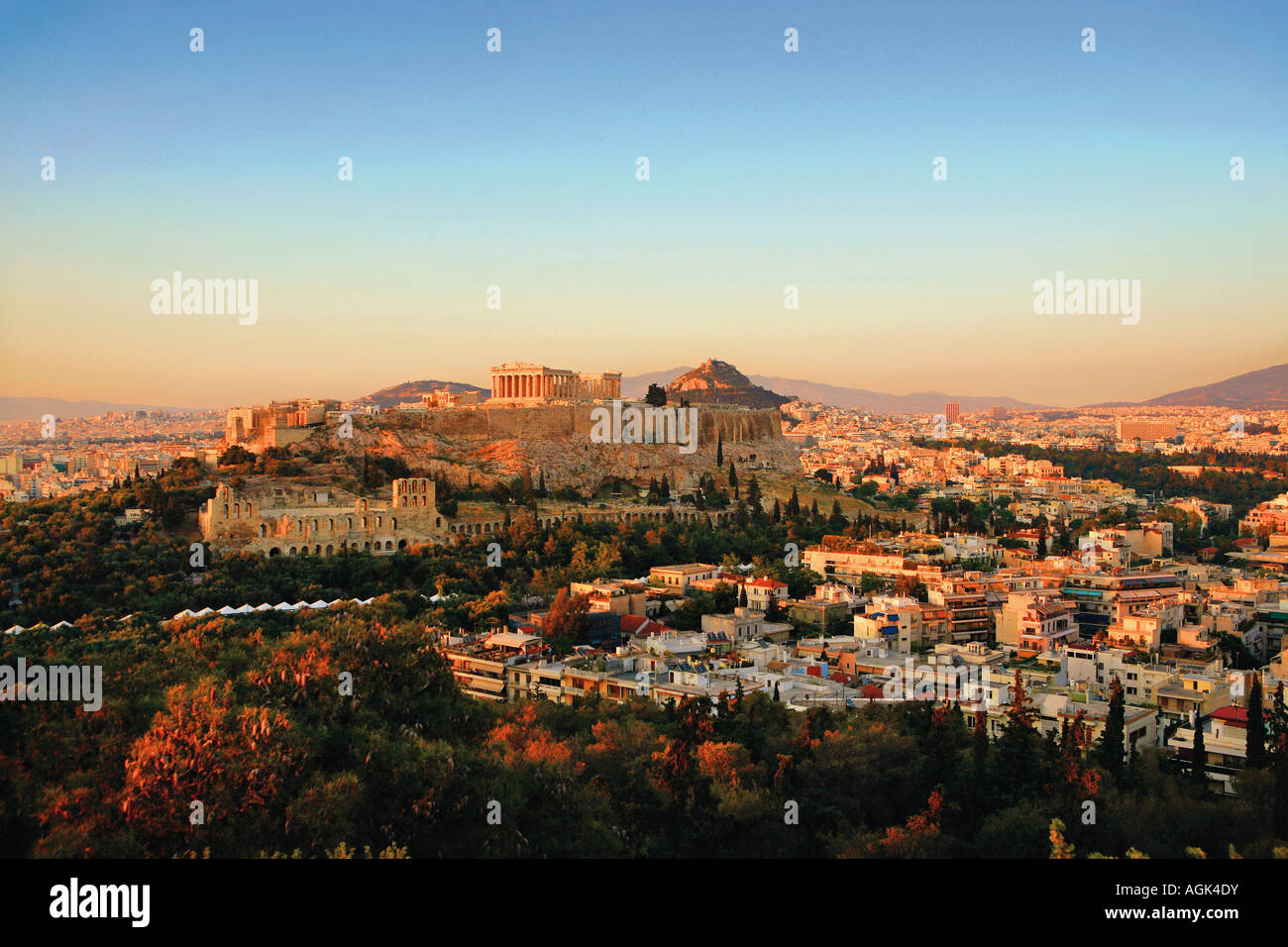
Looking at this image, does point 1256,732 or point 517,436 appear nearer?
point 1256,732

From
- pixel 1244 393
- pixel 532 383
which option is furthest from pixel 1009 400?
pixel 532 383

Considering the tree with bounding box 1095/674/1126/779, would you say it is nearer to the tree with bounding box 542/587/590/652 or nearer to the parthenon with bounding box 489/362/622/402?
the tree with bounding box 542/587/590/652

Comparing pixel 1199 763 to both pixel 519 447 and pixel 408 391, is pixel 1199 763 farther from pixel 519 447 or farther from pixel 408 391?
pixel 408 391

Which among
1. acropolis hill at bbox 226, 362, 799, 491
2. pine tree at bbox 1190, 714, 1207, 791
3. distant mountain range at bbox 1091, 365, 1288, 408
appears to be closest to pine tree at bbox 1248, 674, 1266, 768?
pine tree at bbox 1190, 714, 1207, 791

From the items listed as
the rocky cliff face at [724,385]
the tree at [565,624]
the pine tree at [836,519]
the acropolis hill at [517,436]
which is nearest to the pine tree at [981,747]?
the tree at [565,624]

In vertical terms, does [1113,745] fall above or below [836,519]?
below

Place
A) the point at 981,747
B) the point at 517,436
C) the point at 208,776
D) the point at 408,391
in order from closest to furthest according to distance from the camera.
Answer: the point at 208,776 → the point at 981,747 → the point at 517,436 → the point at 408,391

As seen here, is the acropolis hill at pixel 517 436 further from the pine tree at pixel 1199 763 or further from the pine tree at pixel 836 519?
the pine tree at pixel 1199 763
